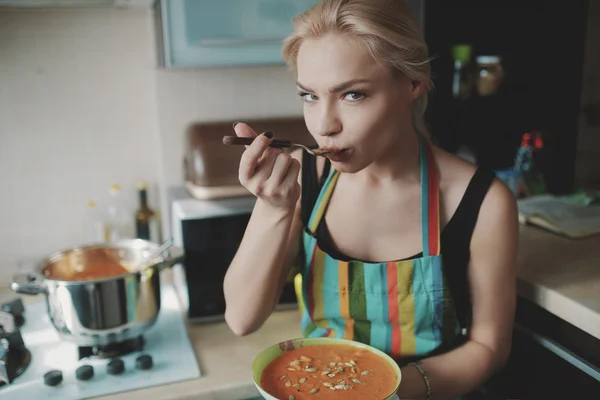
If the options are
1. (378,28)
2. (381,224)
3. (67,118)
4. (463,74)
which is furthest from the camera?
(463,74)

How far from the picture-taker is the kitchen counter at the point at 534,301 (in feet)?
3.49

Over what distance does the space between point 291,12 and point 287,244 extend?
646 mm

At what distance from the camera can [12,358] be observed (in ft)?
3.84

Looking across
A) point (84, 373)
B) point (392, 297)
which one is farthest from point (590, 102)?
point (84, 373)

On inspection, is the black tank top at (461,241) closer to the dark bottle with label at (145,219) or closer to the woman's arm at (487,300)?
the woman's arm at (487,300)

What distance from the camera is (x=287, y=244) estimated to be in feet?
3.71

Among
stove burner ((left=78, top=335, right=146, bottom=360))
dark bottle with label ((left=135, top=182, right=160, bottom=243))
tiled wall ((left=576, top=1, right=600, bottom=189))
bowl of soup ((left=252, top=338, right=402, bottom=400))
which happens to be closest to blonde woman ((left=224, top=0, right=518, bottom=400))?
bowl of soup ((left=252, top=338, right=402, bottom=400))

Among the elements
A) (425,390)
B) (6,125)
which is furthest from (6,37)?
(425,390)

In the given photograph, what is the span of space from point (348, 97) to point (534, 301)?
1.96 ft

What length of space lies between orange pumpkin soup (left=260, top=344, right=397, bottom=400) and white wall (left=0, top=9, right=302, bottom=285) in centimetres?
100

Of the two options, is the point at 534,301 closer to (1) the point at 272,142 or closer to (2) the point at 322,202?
(2) the point at 322,202

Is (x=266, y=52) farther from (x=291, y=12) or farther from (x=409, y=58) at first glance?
(x=409, y=58)

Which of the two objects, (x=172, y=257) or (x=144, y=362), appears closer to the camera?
(x=144, y=362)

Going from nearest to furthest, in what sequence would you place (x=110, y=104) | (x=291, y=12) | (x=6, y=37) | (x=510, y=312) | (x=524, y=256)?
(x=510, y=312)
(x=524, y=256)
(x=291, y=12)
(x=6, y=37)
(x=110, y=104)
